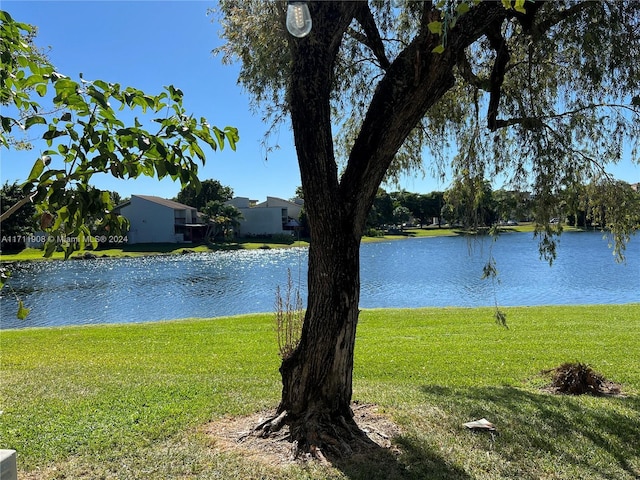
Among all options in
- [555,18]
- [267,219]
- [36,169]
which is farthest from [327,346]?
[267,219]

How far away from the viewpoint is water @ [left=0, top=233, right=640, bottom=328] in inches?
663

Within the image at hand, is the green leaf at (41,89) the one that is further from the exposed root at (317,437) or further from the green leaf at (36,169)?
the exposed root at (317,437)

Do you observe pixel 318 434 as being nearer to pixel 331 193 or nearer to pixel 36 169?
pixel 331 193

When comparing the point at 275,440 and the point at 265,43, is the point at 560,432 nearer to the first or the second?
the point at 275,440

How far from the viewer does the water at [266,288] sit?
16.8 m

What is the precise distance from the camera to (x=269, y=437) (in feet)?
12.2

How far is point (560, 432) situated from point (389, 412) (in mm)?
1302

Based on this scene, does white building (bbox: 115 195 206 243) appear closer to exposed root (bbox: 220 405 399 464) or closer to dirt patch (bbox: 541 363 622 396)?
dirt patch (bbox: 541 363 622 396)

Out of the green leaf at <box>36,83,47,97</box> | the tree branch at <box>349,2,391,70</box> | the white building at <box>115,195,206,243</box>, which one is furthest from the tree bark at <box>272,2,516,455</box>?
the white building at <box>115,195,206,243</box>

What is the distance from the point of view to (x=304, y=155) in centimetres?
368

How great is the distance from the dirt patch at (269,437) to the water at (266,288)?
30.0 feet

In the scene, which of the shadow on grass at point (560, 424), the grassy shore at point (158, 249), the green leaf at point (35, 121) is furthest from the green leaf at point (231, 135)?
the grassy shore at point (158, 249)

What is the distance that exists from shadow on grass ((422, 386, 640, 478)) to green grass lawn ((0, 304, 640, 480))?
2cm

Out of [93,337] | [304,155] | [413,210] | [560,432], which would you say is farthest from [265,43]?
[413,210]
